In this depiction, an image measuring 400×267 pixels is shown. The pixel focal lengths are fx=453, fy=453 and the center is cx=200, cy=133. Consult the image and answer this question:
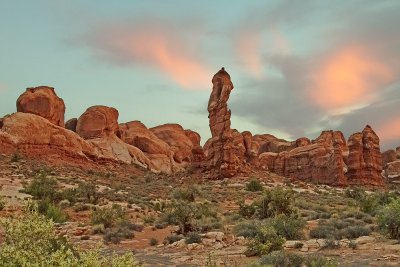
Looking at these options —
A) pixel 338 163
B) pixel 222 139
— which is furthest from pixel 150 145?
pixel 338 163

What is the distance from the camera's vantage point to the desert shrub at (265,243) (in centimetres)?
1508

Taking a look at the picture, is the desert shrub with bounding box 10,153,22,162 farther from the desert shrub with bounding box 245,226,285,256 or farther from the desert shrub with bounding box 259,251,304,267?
the desert shrub with bounding box 259,251,304,267

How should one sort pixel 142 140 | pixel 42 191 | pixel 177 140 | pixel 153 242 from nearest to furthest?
pixel 153 242 < pixel 42 191 < pixel 142 140 < pixel 177 140

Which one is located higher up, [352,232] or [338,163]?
[338,163]

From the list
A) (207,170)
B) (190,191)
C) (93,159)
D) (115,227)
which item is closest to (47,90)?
(93,159)

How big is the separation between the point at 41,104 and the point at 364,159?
48682 mm

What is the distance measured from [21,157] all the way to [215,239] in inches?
1521

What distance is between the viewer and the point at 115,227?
22609 mm

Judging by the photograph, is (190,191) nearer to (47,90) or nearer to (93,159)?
(93,159)

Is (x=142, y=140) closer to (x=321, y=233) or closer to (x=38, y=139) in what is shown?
(x=38, y=139)

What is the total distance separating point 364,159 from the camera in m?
70.9

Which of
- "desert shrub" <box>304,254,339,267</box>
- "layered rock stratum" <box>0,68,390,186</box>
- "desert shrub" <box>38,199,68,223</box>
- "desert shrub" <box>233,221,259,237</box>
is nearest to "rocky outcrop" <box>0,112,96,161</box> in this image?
"layered rock stratum" <box>0,68,390,186</box>

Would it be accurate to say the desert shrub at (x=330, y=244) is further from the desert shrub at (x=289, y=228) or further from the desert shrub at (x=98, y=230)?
the desert shrub at (x=98, y=230)

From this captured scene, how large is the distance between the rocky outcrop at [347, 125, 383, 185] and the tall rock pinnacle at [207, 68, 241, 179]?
2438 cm
